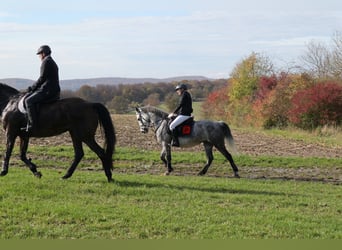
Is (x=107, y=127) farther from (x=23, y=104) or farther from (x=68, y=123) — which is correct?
(x=23, y=104)

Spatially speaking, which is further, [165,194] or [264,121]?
[264,121]

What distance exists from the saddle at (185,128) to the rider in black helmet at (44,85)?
15.5ft

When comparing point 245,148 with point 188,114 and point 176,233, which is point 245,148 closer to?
point 188,114

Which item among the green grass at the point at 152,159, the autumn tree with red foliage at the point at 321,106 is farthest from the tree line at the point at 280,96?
the green grass at the point at 152,159

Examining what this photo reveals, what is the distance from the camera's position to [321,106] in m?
34.6

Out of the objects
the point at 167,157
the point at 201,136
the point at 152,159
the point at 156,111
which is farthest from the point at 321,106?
the point at 167,157

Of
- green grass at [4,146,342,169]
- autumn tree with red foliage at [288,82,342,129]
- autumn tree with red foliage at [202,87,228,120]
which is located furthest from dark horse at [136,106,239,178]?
autumn tree with red foliage at [202,87,228,120]

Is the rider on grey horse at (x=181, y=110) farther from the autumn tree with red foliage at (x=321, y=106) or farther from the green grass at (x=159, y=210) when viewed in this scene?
the autumn tree with red foliage at (x=321, y=106)

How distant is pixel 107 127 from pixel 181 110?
349cm

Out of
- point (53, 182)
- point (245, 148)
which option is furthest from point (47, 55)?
point (245, 148)

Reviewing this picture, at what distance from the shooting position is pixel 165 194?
31.9 ft

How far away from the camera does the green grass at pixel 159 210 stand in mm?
6742

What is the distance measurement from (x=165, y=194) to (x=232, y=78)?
4541 cm

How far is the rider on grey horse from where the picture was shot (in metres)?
14.1
